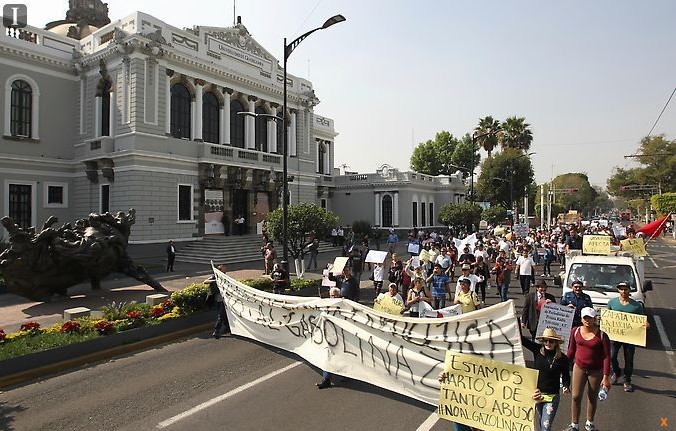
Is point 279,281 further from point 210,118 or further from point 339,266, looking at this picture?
point 210,118

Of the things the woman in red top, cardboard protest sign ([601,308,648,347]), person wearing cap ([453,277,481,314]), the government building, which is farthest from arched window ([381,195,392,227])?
the woman in red top

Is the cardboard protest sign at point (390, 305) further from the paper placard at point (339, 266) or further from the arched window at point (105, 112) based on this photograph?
the arched window at point (105, 112)

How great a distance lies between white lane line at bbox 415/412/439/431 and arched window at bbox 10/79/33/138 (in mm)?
30233

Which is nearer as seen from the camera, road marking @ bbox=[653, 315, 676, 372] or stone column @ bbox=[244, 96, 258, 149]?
road marking @ bbox=[653, 315, 676, 372]

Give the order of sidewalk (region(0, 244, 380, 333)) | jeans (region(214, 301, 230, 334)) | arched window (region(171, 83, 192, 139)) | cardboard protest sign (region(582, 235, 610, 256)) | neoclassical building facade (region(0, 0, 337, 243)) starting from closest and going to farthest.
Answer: jeans (region(214, 301, 230, 334)) < sidewalk (region(0, 244, 380, 333)) < cardboard protest sign (region(582, 235, 610, 256)) < neoclassical building facade (region(0, 0, 337, 243)) < arched window (region(171, 83, 192, 139))

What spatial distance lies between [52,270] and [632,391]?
50.5 feet

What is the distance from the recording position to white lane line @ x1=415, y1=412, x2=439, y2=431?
6.11 metres

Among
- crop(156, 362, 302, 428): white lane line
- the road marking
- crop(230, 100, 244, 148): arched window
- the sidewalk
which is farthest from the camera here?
crop(230, 100, 244, 148): arched window

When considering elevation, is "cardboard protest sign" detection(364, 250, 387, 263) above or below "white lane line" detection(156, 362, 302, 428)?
above

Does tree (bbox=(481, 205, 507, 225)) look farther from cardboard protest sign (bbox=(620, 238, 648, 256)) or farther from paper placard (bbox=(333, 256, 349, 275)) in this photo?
paper placard (bbox=(333, 256, 349, 275))

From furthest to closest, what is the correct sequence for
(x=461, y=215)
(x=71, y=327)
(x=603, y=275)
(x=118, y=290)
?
(x=461, y=215), (x=118, y=290), (x=603, y=275), (x=71, y=327)

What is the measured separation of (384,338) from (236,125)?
30121 millimetres

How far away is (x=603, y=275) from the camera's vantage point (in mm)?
11266

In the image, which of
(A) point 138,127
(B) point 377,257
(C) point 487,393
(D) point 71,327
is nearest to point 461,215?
(B) point 377,257
